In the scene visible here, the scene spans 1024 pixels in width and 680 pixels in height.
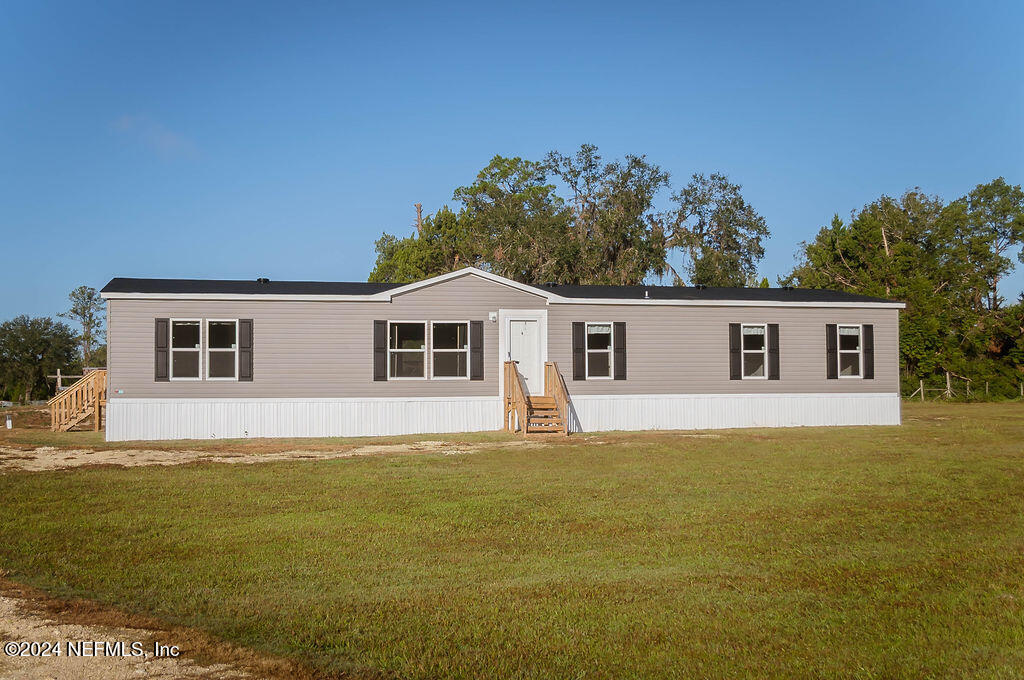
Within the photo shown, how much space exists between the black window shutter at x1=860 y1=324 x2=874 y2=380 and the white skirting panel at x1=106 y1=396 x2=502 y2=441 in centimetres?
879

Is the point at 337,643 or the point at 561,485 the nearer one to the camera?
the point at 337,643

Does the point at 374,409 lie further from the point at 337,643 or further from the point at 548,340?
the point at 337,643

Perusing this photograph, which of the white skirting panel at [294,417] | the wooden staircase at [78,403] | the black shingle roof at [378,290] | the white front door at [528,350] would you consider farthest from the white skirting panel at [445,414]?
the wooden staircase at [78,403]

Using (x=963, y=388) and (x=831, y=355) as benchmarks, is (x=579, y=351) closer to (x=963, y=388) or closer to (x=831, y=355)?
(x=831, y=355)

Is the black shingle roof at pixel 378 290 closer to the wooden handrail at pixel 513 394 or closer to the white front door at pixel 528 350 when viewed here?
the white front door at pixel 528 350

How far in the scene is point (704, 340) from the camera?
20078 millimetres

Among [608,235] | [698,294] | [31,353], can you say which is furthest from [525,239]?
[31,353]

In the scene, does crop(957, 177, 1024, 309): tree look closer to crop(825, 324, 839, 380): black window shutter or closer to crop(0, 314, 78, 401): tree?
crop(825, 324, 839, 380): black window shutter

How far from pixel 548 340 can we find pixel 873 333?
7892 mm

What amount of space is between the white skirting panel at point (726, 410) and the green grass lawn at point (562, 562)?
7362 millimetres

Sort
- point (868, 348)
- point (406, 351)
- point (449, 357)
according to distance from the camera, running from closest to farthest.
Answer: point (406, 351)
point (449, 357)
point (868, 348)

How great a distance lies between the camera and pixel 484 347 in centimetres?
1897

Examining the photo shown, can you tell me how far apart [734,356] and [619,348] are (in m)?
2.75

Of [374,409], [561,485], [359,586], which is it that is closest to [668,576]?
[359,586]
